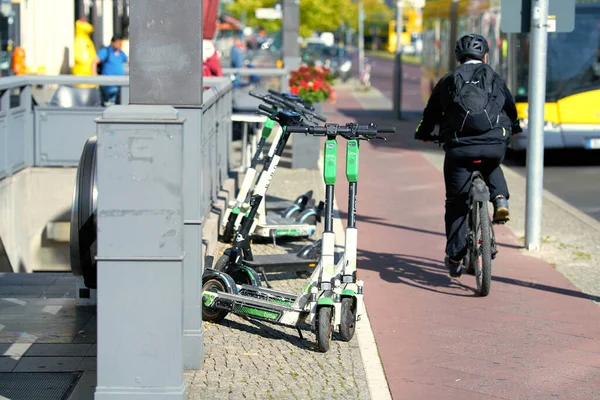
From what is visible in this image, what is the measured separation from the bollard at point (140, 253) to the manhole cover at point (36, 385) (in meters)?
0.65

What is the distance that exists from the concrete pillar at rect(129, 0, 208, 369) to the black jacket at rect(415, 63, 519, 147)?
236cm

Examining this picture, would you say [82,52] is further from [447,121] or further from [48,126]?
[447,121]

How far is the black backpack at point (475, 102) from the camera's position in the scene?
Answer: 290 inches

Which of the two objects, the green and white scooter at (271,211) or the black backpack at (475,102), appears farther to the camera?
the green and white scooter at (271,211)

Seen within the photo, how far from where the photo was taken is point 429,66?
1077 inches

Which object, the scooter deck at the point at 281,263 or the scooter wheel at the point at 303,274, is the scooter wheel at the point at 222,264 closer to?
the scooter deck at the point at 281,263

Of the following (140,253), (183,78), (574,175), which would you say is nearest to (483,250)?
(183,78)

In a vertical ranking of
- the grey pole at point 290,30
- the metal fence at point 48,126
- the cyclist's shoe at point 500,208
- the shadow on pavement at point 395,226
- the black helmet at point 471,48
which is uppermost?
the grey pole at point 290,30

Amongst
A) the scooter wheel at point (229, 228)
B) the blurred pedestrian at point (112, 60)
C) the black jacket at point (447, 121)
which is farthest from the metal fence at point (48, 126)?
the blurred pedestrian at point (112, 60)

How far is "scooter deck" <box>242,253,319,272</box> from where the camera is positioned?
763 cm

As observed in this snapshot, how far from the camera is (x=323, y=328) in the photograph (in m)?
5.89

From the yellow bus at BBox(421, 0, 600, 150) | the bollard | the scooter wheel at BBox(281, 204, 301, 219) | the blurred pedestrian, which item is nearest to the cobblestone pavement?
the bollard

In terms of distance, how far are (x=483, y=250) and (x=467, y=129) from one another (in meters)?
0.85

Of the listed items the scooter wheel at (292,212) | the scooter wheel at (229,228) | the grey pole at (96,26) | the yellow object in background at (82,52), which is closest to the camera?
the scooter wheel at (229,228)
